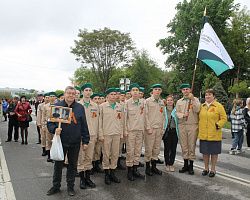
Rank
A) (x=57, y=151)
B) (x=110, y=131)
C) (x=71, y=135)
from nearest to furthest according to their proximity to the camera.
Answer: (x=57, y=151)
(x=71, y=135)
(x=110, y=131)

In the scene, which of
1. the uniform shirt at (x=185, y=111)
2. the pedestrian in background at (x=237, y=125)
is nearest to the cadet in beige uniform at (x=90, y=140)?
the uniform shirt at (x=185, y=111)

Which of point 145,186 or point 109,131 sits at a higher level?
point 109,131

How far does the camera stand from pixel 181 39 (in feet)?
122

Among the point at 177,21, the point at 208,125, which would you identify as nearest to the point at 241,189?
the point at 208,125

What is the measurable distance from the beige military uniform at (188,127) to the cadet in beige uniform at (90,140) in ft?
6.53

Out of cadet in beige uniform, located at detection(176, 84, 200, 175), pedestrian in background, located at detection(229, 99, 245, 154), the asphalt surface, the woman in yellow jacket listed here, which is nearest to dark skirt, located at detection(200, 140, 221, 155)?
the woman in yellow jacket

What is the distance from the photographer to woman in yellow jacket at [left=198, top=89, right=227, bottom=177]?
276 inches

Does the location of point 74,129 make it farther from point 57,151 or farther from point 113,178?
point 113,178

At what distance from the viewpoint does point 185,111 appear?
289 inches

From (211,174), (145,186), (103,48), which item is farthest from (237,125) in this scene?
(103,48)

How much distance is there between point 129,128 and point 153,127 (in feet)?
2.07

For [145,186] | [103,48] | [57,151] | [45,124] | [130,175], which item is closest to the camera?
[57,151]

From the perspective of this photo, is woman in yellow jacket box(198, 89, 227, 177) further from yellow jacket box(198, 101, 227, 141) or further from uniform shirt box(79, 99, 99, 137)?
uniform shirt box(79, 99, 99, 137)

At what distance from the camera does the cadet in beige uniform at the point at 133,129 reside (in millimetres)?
6887
